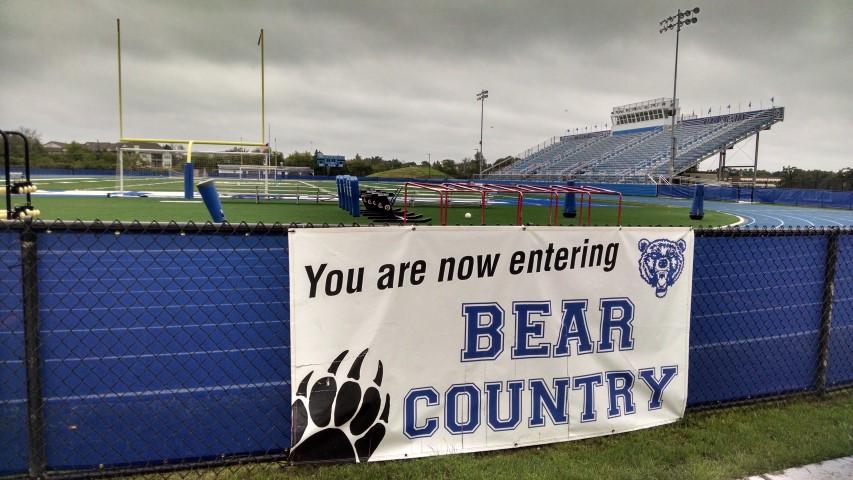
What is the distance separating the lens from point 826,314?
4672 millimetres

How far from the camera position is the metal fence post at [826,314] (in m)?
4.63

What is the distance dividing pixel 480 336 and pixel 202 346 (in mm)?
2036

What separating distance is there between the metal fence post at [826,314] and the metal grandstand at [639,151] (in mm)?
47488

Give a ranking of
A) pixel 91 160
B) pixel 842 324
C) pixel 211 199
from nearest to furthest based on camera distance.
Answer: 1. pixel 842 324
2. pixel 211 199
3. pixel 91 160

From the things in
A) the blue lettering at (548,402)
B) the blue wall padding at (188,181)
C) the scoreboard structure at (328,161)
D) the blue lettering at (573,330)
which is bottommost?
the blue lettering at (548,402)

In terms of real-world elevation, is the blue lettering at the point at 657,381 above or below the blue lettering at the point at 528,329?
below

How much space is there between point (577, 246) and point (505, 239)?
556 mm

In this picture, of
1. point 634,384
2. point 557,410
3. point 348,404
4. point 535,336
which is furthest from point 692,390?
point 348,404

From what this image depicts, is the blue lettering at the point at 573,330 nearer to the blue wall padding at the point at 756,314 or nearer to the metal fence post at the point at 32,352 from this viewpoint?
the blue wall padding at the point at 756,314

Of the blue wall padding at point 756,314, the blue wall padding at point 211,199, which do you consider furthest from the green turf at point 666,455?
the blue wall padding at point 211,199

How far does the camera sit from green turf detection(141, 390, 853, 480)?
10.6 feet

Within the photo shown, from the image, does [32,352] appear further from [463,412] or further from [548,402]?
[548,402]

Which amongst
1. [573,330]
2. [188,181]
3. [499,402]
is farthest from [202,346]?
[188,181]

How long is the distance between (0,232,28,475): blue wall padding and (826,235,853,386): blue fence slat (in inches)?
240
